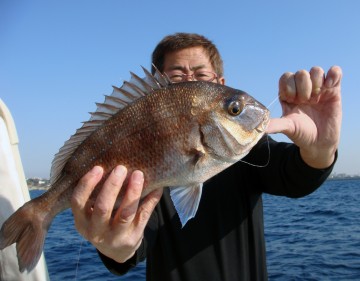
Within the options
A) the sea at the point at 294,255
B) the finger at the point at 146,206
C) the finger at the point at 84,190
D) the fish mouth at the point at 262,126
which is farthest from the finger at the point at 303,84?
the sea at the point at 294,255

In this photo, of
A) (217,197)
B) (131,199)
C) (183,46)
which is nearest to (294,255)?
(217,197)

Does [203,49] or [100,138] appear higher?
[203,49]

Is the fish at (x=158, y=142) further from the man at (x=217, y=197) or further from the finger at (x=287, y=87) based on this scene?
the finger at (x=287, y=87)

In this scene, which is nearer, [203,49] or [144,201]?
[144,201]

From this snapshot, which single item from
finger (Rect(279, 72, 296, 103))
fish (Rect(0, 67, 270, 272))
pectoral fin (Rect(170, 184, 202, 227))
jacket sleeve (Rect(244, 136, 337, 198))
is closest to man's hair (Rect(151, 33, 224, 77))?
jacket sleeve (Rect(244, 136, 337, 198))

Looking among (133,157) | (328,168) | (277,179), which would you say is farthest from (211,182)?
(133,157)

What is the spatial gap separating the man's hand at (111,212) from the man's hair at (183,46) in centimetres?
209

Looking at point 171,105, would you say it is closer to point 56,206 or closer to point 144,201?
point 144,201

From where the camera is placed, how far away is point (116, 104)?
2598 mm

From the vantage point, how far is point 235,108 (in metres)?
2.57

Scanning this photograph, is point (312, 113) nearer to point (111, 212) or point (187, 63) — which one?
point (187, 63)

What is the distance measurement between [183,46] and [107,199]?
2.41 meters

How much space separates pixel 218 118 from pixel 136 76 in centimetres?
68

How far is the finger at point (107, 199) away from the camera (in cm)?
240
